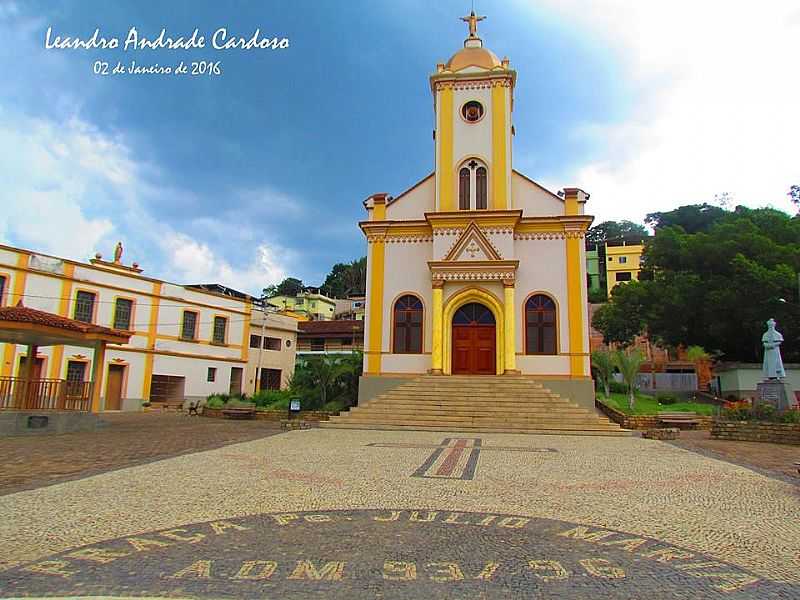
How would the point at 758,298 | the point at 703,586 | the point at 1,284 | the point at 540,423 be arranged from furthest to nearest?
the point at 758,298, the point at 1,284, the point at 540,423, the point at 703,586

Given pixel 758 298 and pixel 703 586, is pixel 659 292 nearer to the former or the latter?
pixel 758 298

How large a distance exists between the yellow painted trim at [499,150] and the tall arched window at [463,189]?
986mm

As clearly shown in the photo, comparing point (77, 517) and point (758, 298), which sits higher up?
point (758, 298)

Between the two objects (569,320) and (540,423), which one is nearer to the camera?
(540,423)

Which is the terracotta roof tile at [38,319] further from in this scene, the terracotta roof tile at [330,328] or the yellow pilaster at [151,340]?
the terracotta roof tile at [330,328]

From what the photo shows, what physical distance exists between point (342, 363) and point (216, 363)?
1463 cm

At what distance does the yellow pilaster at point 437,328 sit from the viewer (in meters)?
19.1

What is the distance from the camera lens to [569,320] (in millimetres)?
19188

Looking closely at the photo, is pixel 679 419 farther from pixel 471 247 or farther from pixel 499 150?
pixel 499 150

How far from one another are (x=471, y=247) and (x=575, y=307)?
417cm

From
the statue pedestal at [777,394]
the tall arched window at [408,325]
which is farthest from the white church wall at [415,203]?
the statue pedestal at [777,394]

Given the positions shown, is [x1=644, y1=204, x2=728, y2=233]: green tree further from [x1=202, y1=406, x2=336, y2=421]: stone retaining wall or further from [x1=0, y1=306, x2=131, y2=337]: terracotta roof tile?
[x1=0, y1=306, x2=131, y2=337]: terracotta roof tile

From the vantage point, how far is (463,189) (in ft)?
69.0

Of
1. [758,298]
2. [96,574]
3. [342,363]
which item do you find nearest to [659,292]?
[758,298]
